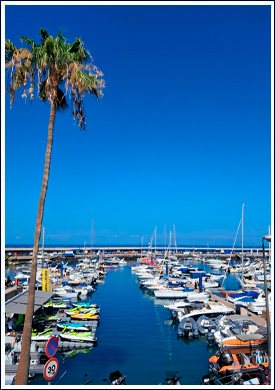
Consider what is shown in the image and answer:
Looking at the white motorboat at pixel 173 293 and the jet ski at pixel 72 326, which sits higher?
the jet ski at pixel 72 326

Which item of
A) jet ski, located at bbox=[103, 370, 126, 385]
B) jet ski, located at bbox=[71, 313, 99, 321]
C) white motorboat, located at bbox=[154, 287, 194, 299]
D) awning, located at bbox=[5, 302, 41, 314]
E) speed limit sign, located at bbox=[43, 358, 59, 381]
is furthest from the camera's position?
white motorboat, located at bbox=[154, 287, 194, 299]

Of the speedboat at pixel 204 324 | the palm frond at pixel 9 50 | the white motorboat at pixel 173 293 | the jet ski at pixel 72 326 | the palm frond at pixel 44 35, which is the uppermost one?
the palm frond at pixel 44 35

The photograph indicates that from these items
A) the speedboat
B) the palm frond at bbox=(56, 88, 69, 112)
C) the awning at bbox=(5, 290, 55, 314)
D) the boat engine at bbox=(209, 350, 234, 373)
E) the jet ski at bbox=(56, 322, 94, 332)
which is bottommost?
the speedboat

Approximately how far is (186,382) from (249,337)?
173 inches

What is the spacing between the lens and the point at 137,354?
21344mm

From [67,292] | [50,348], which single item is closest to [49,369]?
[50,348]

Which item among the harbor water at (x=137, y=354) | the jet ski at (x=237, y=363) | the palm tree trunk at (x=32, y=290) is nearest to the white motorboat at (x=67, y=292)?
the harbor water at (x=137, y=354)

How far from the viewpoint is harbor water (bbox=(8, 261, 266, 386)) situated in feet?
57.7

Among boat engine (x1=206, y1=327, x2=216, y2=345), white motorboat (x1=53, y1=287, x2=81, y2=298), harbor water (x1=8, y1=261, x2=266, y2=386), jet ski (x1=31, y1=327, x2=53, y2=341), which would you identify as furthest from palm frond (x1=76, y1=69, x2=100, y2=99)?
white motorboat (x1=53, y1=287, x2=81, y2=298)

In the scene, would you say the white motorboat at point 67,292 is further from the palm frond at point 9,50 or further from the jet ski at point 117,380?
the palm frond at point 9,50

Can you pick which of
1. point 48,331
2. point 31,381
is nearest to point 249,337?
point 31,381

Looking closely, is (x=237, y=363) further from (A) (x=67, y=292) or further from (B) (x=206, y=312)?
(A) (x=67, y=292)

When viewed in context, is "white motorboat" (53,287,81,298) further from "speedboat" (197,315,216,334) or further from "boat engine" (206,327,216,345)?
"boat engine" (206,327,216,345)

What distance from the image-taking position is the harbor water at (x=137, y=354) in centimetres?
1759
